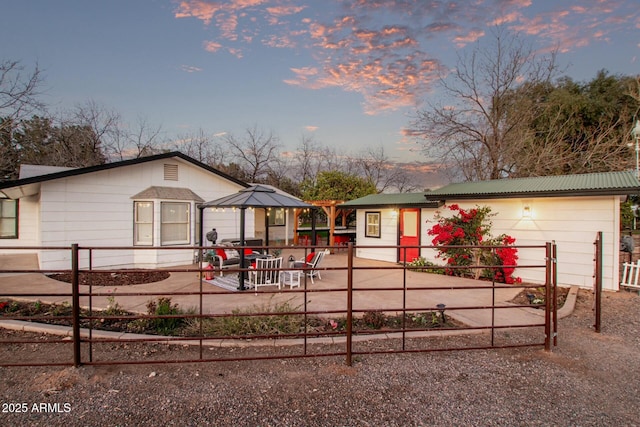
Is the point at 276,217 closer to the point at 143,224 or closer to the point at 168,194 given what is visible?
the point at 168,194

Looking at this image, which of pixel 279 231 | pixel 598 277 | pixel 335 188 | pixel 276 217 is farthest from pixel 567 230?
pixel 276 217

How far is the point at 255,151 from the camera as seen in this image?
33562 mm

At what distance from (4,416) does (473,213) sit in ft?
35.1

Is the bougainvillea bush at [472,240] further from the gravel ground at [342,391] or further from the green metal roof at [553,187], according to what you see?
the gravel ground at [342,391]

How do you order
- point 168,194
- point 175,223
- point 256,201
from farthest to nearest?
point 175,223
point 168,194
point 256,201

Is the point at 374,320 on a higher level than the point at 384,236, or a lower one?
lower

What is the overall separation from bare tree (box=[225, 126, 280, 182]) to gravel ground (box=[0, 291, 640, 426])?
1194 inches

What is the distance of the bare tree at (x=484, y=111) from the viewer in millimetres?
17703

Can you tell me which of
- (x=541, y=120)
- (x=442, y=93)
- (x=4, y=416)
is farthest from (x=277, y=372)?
(x=541, y=120)

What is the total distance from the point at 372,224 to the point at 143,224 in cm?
870

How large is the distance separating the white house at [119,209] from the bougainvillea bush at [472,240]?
7878mm

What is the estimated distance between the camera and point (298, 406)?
2.86 m

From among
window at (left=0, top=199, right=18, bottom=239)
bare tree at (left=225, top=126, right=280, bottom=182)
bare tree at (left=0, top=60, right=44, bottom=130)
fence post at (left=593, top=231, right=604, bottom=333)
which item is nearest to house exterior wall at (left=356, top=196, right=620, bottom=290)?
fence post at (left=593, top=231, right=604, bottom=333)

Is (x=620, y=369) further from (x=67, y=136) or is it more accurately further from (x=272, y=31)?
(x=67, y=136)
